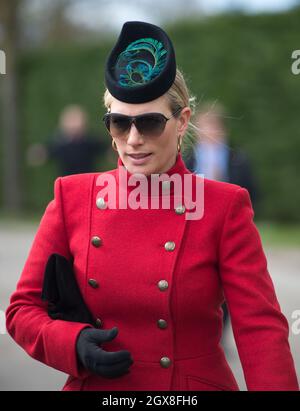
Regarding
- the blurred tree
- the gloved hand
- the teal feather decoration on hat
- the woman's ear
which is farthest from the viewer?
the blurred tree

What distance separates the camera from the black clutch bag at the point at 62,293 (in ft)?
8.91

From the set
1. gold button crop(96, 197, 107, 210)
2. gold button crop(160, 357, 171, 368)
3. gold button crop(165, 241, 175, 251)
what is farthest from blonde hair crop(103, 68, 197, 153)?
gold button crop(160, 357, 171, 368)

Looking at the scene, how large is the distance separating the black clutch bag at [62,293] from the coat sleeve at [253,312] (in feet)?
1.44

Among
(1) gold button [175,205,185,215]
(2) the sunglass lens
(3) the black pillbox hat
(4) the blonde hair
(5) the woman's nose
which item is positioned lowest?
(1) gold button [175,205,185,215]

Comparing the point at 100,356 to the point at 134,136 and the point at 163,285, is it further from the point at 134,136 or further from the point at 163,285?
the point at 134,136

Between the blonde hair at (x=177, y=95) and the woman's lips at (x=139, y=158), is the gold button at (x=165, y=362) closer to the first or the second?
the woman's lips at (x=139, y=158)

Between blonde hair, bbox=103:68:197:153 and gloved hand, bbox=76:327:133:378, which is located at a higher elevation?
blonde hair, bbox=103:68:197:153

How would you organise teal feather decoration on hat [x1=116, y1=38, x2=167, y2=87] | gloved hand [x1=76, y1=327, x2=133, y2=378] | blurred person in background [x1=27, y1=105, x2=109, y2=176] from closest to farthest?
gloved hand [x1=76, y1=327, x2=133, y2=378] < teal feather decoration on hat [x1=116, y1=38, x2=167, y2=87] < blurred person in background [x1=27, y1=105, x2=109, y2=176]

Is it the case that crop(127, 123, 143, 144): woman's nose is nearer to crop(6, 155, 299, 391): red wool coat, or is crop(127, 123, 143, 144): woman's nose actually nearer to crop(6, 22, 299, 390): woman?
crop(6, 22, 299, 390): woman

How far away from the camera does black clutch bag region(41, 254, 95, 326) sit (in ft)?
8.91

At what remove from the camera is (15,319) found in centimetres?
278

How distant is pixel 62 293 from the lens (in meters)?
2.72

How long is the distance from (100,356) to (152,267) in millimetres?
341

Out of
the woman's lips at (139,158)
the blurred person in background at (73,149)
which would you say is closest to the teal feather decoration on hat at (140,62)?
the woman's lips at (139,158)
